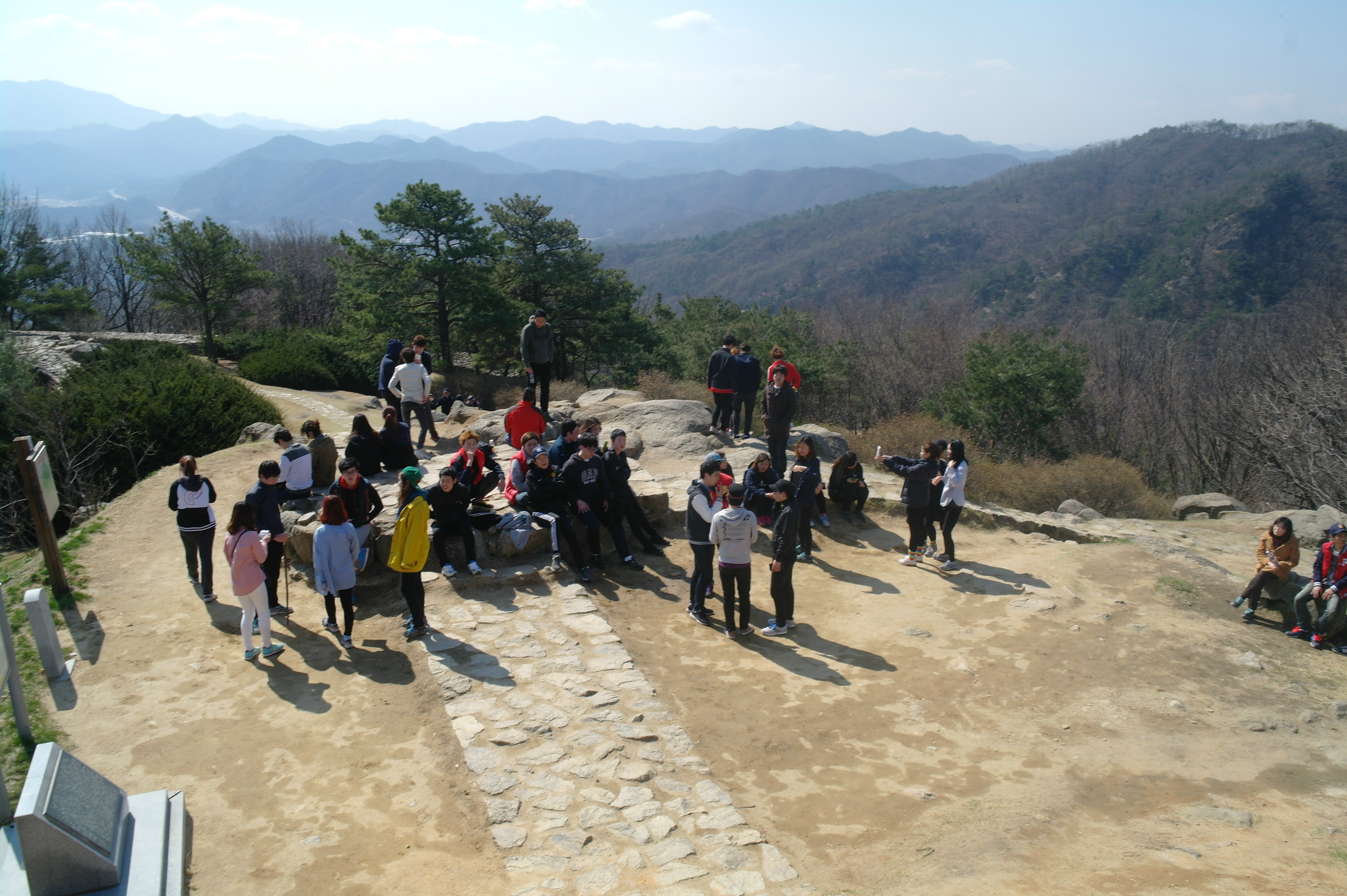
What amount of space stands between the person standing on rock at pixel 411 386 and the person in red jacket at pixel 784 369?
534cm

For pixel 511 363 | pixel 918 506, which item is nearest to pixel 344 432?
pixel 511 363

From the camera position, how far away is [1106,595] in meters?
9.27

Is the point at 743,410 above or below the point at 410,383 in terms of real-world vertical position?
below

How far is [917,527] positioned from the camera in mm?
9914

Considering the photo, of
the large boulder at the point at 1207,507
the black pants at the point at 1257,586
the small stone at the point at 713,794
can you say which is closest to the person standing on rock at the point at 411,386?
the small stone at the point at 713,794

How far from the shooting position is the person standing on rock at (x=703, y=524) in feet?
25.7

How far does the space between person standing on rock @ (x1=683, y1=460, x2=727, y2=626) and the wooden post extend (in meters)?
6.22

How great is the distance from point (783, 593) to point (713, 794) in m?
2.77

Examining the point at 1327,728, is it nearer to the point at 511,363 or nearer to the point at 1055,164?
the point at 511,363

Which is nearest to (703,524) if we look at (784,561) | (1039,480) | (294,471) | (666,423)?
(784,561)

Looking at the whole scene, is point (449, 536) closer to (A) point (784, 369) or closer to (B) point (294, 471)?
(B) point (294, 471)

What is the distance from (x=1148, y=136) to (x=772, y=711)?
473 ft

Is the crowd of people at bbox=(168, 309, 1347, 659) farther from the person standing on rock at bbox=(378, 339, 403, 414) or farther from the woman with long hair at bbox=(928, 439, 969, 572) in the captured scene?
the person standing on rock at bbox=(378, 339, 403, 414)

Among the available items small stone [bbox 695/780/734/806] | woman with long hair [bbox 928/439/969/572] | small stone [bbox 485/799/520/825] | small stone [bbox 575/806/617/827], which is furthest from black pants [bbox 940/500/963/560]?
small stone [bbox 485/799/520/825]
